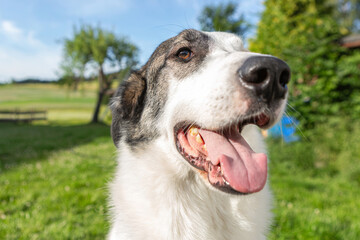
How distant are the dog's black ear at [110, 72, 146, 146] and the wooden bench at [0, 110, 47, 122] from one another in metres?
25.8

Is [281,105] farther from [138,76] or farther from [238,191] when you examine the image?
[138,76]

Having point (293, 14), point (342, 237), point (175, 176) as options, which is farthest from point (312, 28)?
point (175, 176)

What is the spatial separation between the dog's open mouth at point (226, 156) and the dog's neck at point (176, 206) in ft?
0.46

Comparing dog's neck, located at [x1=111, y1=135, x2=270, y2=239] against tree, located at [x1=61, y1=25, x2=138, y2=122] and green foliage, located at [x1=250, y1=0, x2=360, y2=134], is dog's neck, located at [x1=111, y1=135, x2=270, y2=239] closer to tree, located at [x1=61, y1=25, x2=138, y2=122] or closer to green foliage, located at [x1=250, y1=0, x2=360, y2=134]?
green foliage, located at [x1=250, y1=0, x2=360, y2=134]

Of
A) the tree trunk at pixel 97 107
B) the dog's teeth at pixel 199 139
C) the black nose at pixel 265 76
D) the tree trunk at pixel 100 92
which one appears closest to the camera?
the black nose at pixel 265 76

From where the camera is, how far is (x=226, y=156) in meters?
1.74

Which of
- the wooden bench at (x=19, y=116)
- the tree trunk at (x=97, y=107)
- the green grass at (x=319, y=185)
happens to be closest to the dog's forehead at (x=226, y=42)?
the green grass at (x=319, y=185)

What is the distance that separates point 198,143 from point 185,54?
2.63 ft

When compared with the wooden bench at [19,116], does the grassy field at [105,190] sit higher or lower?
higher

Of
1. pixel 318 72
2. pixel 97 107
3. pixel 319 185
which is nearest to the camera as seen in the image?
pixel 319 185

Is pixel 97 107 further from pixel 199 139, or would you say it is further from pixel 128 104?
pixel 199 139

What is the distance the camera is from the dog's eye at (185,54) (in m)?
2.24

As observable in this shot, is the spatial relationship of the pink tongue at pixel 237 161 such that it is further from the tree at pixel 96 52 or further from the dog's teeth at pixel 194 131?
the tree at pixel 96 52

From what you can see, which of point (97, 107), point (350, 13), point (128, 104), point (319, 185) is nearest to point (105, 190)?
point (128, 104)
